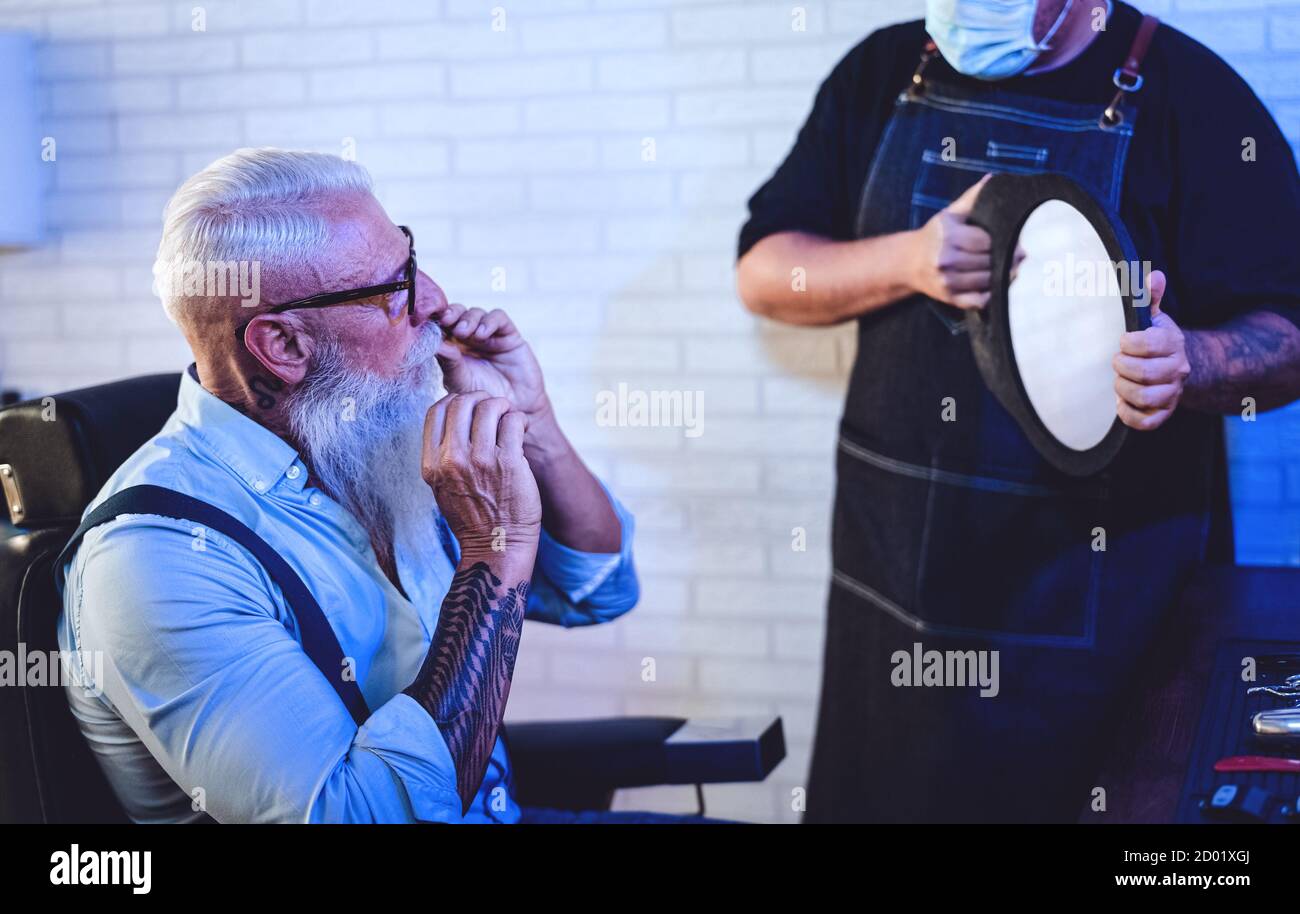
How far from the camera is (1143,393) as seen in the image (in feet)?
5.23

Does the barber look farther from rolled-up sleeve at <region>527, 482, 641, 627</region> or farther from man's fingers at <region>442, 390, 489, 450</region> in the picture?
man's fingers at <region>442, 390, 489, 450</region>

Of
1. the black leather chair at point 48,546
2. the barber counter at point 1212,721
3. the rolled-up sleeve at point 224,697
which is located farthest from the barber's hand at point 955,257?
the black leather chair at point 48,546

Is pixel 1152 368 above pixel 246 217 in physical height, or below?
below

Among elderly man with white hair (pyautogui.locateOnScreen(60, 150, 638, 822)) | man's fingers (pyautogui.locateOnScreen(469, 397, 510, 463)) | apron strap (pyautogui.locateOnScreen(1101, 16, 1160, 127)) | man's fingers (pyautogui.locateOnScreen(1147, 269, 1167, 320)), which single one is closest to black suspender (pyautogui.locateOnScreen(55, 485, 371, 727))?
elderly man with white hair (pyautogui.locateOnScreen(60, 150, 638, 822))

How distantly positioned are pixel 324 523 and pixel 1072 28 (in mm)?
1284

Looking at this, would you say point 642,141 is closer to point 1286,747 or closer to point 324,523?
point 324,523

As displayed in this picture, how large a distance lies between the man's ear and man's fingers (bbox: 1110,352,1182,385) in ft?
3.57

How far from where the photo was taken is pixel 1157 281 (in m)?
1.55

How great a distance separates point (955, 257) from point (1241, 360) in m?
0.43

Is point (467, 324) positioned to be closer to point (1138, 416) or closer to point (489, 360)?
point (489, 360)

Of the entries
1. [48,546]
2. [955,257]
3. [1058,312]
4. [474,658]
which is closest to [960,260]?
[955,257]

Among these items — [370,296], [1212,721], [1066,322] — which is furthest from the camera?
[1066,322]

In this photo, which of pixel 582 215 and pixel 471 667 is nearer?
pixel 471 667
